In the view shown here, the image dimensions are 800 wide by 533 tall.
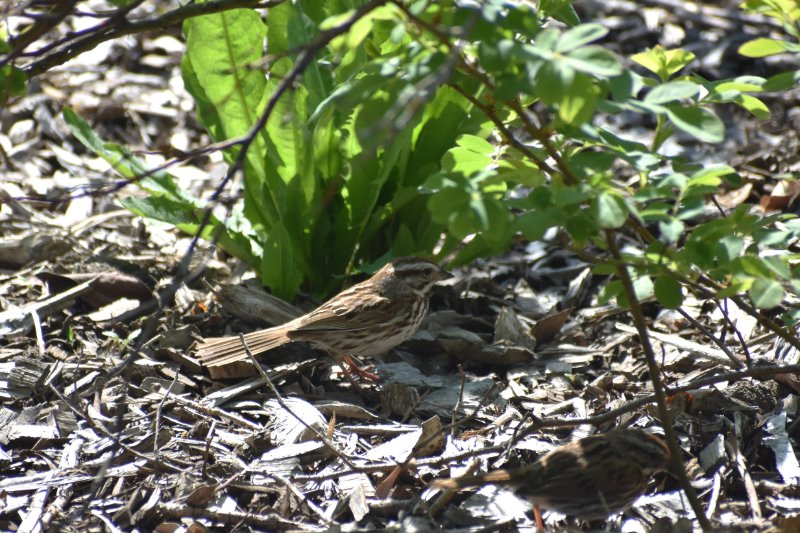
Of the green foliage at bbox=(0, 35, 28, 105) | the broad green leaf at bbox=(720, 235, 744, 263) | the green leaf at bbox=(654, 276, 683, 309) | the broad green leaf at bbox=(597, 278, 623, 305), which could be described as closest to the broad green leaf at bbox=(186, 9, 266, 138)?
the green foliage at bbox=(0, 35, 28, 105)

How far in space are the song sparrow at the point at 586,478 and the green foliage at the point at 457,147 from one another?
2.29 feet

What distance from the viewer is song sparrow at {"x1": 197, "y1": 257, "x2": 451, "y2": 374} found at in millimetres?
5496

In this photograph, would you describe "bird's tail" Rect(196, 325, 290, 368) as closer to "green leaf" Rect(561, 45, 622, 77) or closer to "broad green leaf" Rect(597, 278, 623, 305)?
"broad green leaf" Rect(597, 278, 623, 305)

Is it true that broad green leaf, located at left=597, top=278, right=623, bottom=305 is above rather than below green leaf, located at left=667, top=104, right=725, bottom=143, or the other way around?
below

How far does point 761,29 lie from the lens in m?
8.23

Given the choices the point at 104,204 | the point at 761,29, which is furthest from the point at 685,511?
the point at 761,29

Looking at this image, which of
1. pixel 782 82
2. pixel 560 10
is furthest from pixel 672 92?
pixel 560 10

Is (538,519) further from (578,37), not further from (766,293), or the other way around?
(578,37)

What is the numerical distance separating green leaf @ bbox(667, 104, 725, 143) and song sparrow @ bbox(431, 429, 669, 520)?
58.1 inches

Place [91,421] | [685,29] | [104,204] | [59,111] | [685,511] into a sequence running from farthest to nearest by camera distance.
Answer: [685,29], [59,111], [104,204], [91,421], [685,511]

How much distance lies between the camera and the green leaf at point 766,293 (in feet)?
10.6

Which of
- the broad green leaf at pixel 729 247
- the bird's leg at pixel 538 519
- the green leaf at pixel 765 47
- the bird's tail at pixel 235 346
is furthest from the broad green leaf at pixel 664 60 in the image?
the bird's tail at pixel 235 346

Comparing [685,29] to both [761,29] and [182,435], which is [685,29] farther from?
[182,435]

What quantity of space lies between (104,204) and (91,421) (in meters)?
2.84
